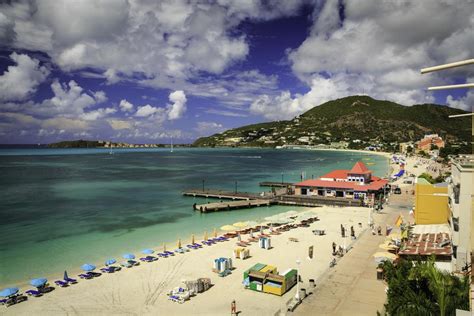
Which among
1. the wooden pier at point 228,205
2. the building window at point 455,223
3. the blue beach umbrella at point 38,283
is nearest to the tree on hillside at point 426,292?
the building window at point 455,223

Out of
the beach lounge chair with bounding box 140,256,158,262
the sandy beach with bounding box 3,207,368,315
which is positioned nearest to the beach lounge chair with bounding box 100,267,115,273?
the sandy beach with bounding box 3,207,368,315

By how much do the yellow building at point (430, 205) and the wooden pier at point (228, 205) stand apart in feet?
89.2

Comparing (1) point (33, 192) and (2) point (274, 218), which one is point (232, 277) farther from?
(1) point (33, 192)

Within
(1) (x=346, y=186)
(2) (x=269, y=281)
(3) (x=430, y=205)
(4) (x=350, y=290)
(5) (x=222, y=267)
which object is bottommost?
(5) (x=222, y=267)

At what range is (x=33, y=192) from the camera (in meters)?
69.8

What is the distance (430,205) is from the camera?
28.8m

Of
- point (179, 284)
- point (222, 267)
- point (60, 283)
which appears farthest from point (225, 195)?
point (60, 283)

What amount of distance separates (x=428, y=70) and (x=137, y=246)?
31639mm

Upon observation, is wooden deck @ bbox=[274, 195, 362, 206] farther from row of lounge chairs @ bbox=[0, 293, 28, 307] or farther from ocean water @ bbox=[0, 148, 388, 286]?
row of lounge chairs @ bbox=[0, 293, 28, 307]

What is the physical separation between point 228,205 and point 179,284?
30939mm

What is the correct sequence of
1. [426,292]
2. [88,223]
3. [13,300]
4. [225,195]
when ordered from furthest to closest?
[225,195] < [88,223] < [13,300] < [426,292]

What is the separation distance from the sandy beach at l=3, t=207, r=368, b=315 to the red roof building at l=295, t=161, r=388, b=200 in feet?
76.6

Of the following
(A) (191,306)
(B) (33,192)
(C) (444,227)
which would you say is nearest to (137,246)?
(A) (191,306)

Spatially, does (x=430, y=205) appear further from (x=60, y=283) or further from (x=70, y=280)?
(x=60, y=283)
